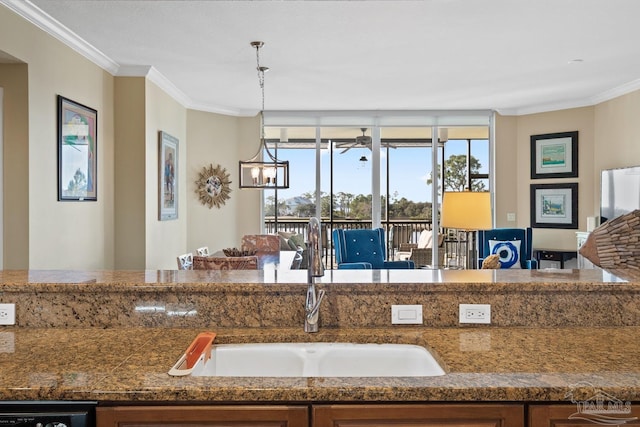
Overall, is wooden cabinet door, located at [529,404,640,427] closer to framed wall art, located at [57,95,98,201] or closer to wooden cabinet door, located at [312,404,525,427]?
wooden cabinet door, located at [312,404,525,427]

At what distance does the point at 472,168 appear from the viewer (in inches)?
300

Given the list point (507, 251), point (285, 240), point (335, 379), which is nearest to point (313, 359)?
point (335, 379)

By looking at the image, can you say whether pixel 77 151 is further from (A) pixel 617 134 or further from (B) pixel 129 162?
(A) pixel 617 134

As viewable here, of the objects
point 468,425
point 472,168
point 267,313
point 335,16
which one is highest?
point 335,16

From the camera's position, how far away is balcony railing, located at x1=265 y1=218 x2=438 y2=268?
7777 mm

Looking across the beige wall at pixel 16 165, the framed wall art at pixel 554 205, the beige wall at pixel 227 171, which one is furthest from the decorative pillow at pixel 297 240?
the beige wall at pixel 16 165

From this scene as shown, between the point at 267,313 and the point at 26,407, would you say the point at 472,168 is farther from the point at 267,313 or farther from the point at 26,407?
the point at 26,407

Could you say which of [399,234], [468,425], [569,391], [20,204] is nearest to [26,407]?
[468,425]

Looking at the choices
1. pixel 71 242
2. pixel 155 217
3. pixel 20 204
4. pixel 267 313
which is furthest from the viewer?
pixel 155 217

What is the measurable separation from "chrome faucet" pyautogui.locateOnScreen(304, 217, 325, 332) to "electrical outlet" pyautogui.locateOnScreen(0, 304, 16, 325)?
3.36 ft

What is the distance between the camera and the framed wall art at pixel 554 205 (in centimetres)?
683

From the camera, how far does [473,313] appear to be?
1.78 metres

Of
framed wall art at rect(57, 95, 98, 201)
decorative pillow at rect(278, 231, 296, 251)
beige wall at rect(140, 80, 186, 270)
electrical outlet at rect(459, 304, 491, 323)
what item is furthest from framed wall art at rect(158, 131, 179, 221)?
electrical outlet at rect(459, 304, 491, 323)

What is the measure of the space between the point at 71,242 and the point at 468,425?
12.8 ft
